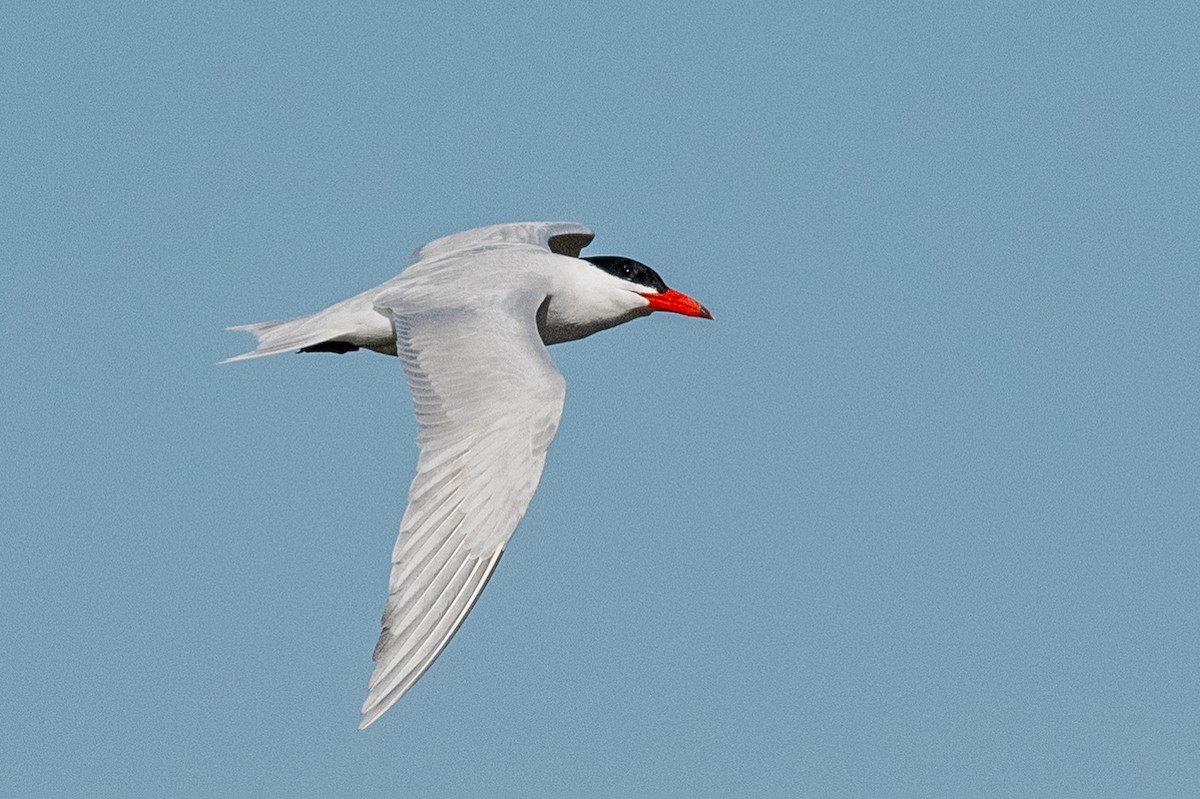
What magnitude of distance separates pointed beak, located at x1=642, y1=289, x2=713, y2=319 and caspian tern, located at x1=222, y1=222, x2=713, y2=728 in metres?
0.01

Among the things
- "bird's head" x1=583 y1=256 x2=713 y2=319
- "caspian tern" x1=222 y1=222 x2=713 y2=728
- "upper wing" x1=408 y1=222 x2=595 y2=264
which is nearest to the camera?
"caspian tern" x1=222 y1=222 x2=713 y2=728

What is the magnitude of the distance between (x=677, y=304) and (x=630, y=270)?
1.66 ft

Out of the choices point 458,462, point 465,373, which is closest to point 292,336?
point 465,373

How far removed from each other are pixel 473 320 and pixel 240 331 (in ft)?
8.39

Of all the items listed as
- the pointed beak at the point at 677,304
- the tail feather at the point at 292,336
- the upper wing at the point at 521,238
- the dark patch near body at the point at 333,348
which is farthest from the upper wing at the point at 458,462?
the upper wing at the point at 521,238

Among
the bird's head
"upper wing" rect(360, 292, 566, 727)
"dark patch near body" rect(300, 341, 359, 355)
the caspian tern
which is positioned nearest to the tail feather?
the caspian tern

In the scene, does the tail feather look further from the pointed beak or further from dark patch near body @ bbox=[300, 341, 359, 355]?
the pointed beak

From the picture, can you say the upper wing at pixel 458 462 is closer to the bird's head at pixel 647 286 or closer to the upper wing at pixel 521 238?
the bird's head at pixel 647 286

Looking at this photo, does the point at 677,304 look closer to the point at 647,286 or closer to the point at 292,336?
the point at 647,286

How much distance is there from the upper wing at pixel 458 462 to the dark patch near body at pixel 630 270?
216 cm

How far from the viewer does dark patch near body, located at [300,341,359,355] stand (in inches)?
527

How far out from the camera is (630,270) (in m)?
14.2

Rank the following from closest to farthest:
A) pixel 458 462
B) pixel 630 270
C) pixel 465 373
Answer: pixel 458 462 < pixel 465 373 < pixel 630 270

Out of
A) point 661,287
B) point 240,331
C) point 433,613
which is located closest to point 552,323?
point 661,287
